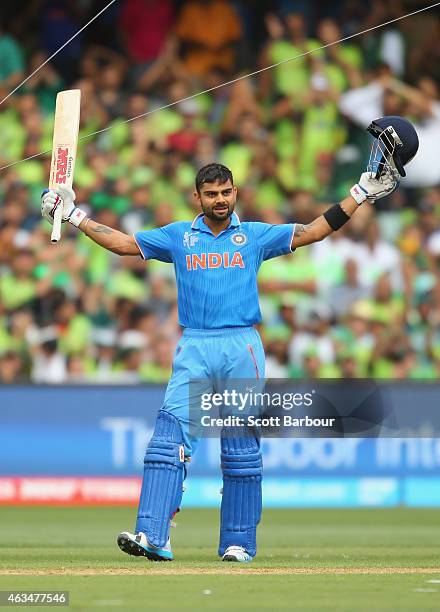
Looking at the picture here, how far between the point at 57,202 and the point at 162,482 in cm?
166

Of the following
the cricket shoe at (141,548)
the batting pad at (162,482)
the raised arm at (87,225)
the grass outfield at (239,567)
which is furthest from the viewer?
the raised arm at (87,225)

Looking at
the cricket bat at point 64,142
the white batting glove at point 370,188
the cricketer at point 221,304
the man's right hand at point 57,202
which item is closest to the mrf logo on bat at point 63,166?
the cricket bat at point 64,142

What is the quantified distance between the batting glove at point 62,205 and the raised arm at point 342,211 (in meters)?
1.21

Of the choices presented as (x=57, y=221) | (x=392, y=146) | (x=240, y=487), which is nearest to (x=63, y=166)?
(x=57, y=221)

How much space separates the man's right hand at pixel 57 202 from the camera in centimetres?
836

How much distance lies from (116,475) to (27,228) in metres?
3.47

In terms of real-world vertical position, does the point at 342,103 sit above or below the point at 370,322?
above

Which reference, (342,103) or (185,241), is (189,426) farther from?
(342,103)

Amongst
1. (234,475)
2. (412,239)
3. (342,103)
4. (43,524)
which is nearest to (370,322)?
(412,239)

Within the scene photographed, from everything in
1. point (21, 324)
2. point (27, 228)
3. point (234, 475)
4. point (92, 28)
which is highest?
point (92, 28)

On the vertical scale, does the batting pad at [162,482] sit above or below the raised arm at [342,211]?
below

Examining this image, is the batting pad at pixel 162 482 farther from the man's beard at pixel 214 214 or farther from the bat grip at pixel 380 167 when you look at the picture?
the bat grip at pixel 380 167

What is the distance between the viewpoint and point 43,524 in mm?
12094

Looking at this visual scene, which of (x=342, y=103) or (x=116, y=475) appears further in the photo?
(x=342, y=103)
